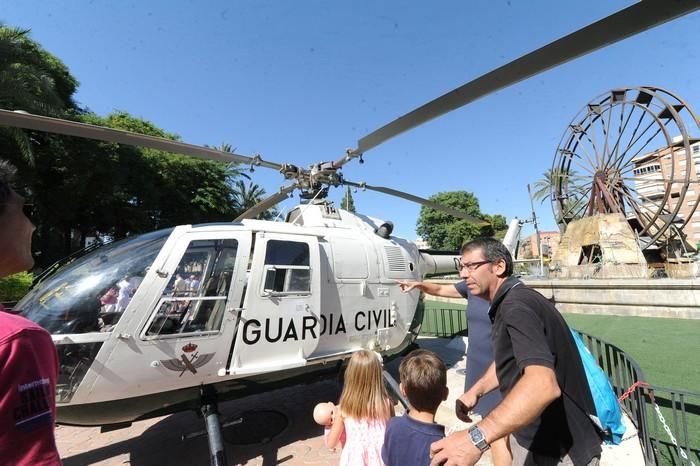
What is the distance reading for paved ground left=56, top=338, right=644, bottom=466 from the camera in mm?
3951

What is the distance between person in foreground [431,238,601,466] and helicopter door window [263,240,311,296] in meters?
2.35

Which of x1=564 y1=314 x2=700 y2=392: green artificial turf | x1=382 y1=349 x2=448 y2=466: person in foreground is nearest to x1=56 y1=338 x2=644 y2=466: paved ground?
x1=382 y1=349 x2=448 y2=466: person in foreground

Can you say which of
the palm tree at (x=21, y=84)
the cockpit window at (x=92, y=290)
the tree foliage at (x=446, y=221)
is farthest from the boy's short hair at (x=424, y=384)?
the tree foliage at (x=446, y=221)

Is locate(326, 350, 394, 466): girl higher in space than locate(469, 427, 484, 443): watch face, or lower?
lower

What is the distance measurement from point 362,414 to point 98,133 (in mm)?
3859

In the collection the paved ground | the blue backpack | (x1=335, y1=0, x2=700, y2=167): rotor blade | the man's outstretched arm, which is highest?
(x1=335, y1=0, x2=700, y2=167): rotor blade

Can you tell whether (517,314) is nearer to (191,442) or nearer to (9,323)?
(9,323)

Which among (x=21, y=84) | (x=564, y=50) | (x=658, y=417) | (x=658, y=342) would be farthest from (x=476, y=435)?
(x=21, y=84)

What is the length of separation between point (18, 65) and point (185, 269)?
17305mm

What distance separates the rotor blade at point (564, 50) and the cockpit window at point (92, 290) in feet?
11.0

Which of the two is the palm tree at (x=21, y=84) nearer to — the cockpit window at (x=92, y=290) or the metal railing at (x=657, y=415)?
the cockpit window at (x=92, y=290)

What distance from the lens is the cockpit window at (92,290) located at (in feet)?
10.2

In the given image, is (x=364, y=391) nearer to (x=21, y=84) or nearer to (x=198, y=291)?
(x=198, y=291)

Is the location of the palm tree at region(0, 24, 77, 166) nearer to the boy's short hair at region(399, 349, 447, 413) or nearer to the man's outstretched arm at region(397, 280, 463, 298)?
the man's outstretched arm at region(397, 280, 463, 298)
